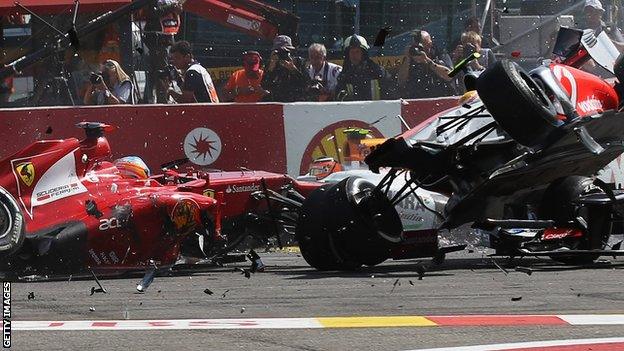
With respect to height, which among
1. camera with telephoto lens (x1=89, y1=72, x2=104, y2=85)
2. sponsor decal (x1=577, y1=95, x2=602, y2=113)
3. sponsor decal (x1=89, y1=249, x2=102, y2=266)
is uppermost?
sponsor decal (x1=577, y1=95, x2=602, y2=113)

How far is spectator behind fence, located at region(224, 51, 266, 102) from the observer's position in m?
13.6

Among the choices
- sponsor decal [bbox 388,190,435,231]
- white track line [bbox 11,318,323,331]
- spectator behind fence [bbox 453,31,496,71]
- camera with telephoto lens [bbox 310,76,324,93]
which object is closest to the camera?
white track line [bbox 11,318,323,331]

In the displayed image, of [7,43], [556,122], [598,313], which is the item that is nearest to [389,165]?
[556,122]

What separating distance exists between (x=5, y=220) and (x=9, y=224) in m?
0.04

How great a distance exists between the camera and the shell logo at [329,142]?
1291 cm

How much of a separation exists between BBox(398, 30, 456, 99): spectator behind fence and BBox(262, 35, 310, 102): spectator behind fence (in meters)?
1.07

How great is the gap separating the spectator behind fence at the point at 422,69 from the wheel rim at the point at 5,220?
6.04m

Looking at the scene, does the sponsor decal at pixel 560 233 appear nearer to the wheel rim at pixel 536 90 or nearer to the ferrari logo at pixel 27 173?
the wheel rim at pixel 536 90

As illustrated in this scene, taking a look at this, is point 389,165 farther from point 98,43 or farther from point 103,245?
point 98,43

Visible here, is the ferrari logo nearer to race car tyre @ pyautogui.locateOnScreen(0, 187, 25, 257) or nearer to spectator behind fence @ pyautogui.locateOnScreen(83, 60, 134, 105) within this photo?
race car tyre @ pyautogui.locateOnScreen(0, 187, 25, 257)

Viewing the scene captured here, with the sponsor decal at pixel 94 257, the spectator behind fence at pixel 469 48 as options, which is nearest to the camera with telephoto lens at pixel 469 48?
the spectator behind fence at pixel 469 48

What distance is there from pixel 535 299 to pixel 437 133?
2.18 m

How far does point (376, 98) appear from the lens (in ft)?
45.0

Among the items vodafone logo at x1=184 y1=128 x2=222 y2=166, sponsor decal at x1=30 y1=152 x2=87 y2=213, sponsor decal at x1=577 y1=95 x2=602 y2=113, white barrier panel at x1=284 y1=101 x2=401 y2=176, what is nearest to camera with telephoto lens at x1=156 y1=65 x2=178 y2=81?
vodafone logo at x1=184 y1=128 x2=222 y2=166
